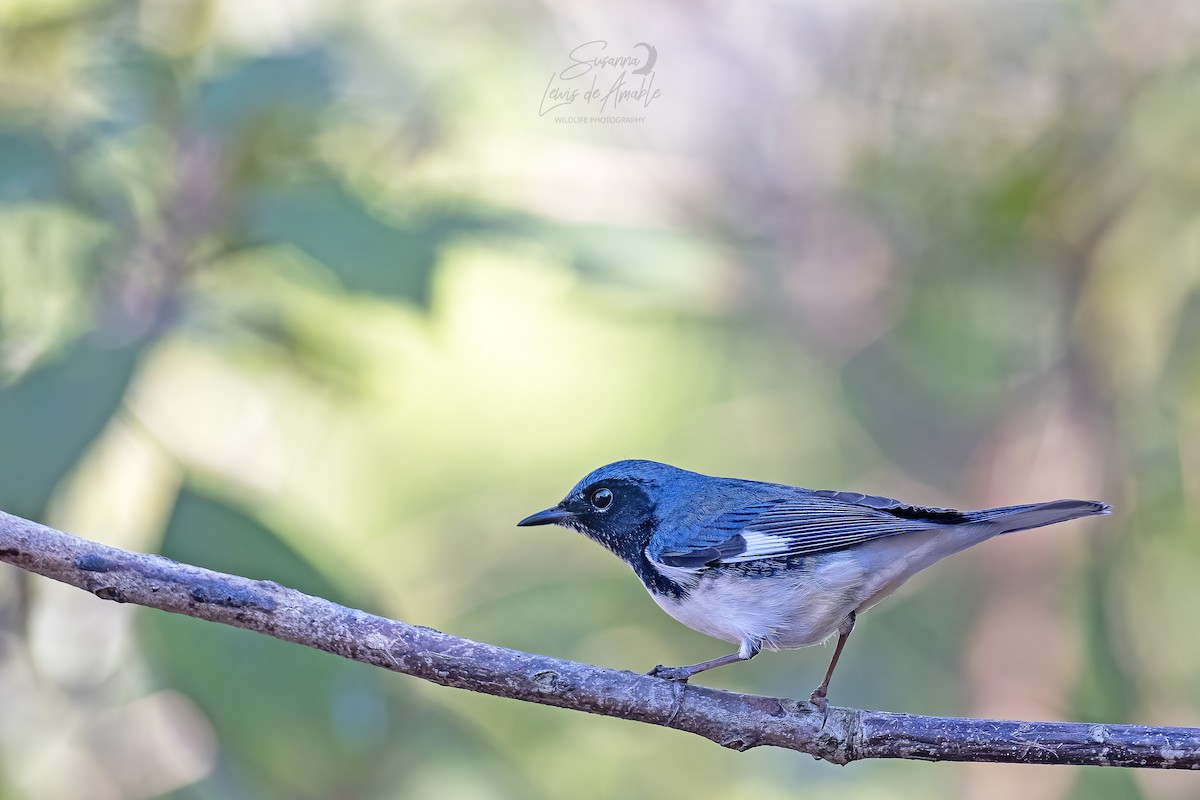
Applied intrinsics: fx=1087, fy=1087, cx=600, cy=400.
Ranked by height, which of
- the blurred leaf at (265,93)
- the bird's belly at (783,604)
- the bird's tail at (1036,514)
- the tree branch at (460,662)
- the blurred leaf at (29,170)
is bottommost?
the tree branch at (460,662)

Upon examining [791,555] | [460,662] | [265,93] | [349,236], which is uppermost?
[265,93]

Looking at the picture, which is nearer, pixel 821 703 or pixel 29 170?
pixel 821 703

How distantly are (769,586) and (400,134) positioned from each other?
8.03ft

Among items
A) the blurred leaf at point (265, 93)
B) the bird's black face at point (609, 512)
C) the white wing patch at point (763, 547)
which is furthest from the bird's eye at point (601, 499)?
the blurred leaf at point (265, 93)

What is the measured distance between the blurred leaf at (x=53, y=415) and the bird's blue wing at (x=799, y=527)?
1.40m

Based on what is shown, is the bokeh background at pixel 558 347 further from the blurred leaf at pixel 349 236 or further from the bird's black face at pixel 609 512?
the bird's black face at pixel 609 512

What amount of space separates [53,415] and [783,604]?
179 centimetres

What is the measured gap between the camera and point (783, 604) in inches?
99.0

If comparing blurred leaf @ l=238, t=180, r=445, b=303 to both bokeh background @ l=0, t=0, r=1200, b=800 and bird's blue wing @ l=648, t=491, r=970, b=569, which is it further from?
bird's blue wing @ l=648, t=491, r=970, b=569

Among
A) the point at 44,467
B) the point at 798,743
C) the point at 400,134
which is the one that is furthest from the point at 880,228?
the point at 44,467

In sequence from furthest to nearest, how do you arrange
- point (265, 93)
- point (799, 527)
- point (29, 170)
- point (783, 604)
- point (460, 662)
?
1. point (265, 93)
2. point (29, 170)
3. point (799, 527)
4. point (783, 604)
5. point (460, 662)

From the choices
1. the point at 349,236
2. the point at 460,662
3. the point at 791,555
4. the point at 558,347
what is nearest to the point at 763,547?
the point at 791,555

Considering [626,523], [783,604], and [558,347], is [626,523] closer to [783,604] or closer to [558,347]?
[783,604]

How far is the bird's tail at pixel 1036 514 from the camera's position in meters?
2.20
